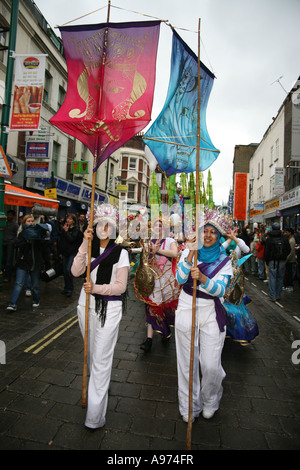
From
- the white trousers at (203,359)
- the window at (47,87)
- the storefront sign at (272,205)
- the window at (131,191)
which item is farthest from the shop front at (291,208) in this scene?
the window at (131,191)

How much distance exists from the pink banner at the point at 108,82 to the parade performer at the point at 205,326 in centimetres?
146

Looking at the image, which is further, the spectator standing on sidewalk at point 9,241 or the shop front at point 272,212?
the shop front at point 272,212

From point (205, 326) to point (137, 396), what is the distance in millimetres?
1121

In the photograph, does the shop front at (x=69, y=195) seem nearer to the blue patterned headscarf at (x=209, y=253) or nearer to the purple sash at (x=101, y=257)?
the purple sash at (x=101, y=257)

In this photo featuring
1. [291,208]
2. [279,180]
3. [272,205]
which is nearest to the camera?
[291,208]

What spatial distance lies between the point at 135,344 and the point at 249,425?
2145mm

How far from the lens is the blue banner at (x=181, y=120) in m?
4.69

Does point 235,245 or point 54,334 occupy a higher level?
point 235,245

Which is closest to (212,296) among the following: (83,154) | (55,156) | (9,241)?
(9,241)

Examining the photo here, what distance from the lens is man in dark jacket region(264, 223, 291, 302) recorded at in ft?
25.5

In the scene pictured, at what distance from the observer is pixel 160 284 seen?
422 cm

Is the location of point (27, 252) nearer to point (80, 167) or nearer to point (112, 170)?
point (80, 167)

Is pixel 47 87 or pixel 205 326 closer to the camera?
pixel 205 326
